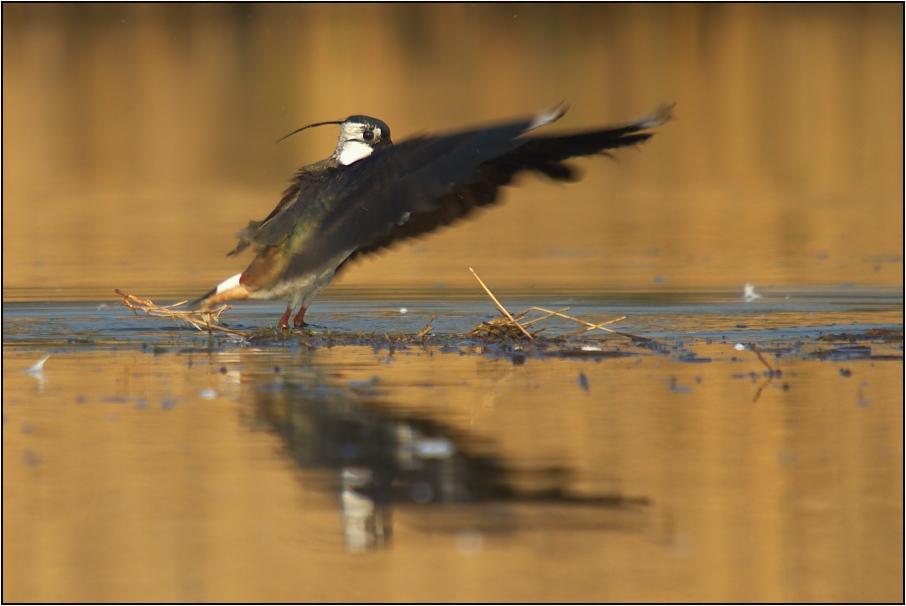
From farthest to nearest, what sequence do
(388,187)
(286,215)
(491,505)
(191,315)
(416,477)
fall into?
1. (191,315)
2. (286,215)
3. (388,187)
4. (416,477)
5. (491,505)

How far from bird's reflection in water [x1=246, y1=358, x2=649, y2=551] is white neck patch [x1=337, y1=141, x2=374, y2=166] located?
219 cm

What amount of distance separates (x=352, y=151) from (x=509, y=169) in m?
0.82

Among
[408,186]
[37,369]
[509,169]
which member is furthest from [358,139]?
[37,369]

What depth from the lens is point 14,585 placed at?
390cm

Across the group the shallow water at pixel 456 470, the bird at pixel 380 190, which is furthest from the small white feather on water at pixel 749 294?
the bird at pixel 380 190

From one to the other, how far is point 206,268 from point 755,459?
655 cm

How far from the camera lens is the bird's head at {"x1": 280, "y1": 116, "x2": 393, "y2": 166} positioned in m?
7.80

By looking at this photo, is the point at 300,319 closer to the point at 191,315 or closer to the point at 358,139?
the point at 191,315

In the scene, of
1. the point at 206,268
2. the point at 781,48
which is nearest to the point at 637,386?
the point at 206,268

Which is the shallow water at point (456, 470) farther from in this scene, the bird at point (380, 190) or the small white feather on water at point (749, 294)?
the small white feather on water at point (749, 294)

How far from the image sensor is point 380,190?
6.97 m

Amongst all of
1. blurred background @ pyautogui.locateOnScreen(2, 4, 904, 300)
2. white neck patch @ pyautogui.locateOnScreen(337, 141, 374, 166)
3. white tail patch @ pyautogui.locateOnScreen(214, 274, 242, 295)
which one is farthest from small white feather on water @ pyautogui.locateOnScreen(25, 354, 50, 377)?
blurred background @ pyautogui.locateOnScreen(2, 4, 904, 300)

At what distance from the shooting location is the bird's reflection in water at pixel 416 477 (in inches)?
165

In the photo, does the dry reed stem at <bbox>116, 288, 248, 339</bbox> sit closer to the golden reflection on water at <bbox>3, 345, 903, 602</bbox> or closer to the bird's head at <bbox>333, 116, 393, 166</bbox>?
the golden reflection on water at <bbox>3, 345, 903, 602</bbox>
